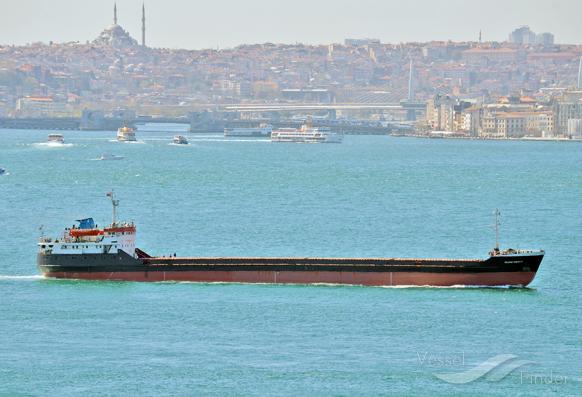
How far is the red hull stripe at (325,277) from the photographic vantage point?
40.9m

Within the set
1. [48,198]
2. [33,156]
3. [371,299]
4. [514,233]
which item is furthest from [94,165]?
[371,299]

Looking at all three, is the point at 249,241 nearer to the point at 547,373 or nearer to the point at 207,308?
the point at 207,308

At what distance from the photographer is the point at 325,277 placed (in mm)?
41438

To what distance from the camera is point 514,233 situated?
54.4m

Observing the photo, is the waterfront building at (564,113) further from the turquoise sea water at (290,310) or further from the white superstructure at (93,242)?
the white superstructure at (93,242)

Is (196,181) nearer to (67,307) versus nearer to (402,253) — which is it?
(402,253)

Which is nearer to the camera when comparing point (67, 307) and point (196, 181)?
point (67, 307)

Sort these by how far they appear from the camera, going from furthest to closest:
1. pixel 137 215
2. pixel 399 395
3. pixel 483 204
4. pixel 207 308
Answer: pixel 483 204 → pixel 137 215 → pixel 207 308 → pixel 399 395

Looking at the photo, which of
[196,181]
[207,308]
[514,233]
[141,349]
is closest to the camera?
[141,349]

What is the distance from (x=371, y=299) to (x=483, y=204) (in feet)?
99.8

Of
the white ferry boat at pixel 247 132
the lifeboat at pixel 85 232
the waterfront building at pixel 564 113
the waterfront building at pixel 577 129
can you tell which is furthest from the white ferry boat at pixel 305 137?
the lifeboat at pixel 85 232

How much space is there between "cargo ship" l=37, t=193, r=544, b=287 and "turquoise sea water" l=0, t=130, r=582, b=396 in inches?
17.5

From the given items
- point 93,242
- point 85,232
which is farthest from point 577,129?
point 93,242

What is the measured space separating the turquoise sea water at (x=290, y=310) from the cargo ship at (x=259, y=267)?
444 mm
